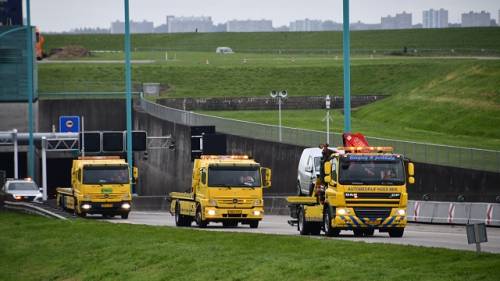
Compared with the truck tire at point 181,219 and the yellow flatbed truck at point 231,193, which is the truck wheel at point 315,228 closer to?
the yellow flatbed truck at point 231,193

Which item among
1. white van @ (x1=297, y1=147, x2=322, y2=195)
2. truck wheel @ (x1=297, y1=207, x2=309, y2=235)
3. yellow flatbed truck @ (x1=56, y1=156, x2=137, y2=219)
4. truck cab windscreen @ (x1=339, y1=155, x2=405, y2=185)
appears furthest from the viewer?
yellow flatbed truck @ (x1=56, y1=156, x2=137, y2=219)

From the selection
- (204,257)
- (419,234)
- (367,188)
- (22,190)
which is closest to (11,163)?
(22,190)

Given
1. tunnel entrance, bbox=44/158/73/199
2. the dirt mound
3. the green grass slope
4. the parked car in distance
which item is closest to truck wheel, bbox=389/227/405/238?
tunnel entrance, bbox=44/158/73/199

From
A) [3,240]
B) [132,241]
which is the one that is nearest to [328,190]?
[132,241]

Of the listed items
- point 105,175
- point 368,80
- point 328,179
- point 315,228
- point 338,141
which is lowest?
point 105,175

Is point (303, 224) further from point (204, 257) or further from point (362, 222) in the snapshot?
point (204, 257)

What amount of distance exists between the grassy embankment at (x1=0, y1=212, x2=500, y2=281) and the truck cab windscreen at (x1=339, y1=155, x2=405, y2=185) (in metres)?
3.07

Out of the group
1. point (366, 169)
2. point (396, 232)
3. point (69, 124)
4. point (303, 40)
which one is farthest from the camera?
point (303, 40)

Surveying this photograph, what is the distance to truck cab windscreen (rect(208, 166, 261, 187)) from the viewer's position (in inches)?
1773

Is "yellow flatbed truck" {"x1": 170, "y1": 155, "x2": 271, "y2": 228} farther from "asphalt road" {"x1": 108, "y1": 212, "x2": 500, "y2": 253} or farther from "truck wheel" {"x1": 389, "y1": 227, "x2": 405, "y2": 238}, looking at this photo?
"truck wheel" {"x1": 389, "y1": 227, "x2": 405, "y2": 238}

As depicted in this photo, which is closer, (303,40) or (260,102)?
(260,102)

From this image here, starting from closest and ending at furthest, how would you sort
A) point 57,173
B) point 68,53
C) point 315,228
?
1. point 315,228
2. point 57,173
3. point 68,53

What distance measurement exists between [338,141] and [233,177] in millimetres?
22618

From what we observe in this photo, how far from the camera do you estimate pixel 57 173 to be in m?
105
